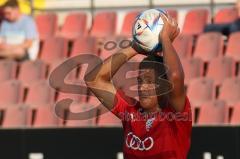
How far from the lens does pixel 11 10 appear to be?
1098 centimetres

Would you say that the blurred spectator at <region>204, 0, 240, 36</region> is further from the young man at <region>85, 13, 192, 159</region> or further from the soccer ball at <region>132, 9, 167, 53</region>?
the soccer ball at <region>132, 9, 167, 53</region>

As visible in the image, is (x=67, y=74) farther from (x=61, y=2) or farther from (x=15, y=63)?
(x=61, y=2)

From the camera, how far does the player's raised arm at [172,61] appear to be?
4863 mm

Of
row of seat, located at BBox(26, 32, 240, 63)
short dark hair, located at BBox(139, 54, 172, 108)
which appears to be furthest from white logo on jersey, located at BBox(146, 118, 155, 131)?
row of seat, located at BBox(26, 32, 240, 63)

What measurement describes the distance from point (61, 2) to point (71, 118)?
3.89 m

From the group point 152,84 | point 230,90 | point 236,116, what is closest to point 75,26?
point 230,90

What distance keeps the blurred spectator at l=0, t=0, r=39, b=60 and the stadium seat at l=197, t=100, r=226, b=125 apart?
2.92 metres

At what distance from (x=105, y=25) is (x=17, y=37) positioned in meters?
1.36

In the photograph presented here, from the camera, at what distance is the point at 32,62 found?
33.9 feet

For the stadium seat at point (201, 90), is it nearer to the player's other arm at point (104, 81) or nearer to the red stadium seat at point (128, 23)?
the red stadium seat at point (128, 23)

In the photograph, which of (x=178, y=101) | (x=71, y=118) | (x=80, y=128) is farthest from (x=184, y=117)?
(x=71, y=118)

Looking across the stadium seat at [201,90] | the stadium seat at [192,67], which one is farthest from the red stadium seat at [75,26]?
the stadium seat at [201,90]

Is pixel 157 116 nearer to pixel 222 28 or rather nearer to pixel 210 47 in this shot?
pixel 210 47

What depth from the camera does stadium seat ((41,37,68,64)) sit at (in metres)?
10.8
